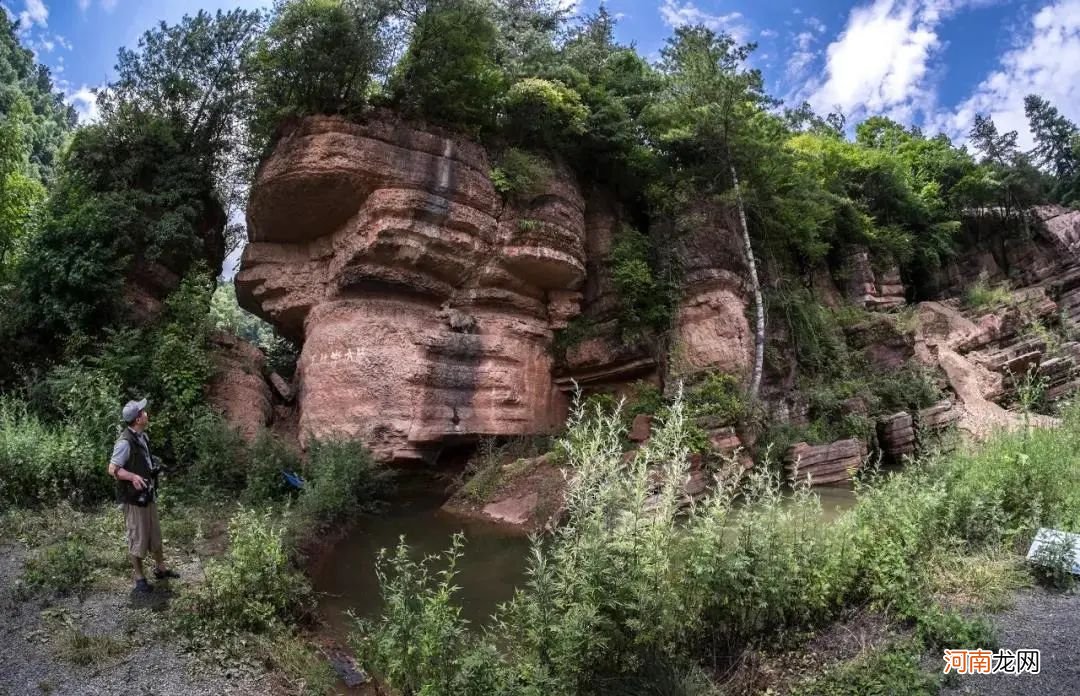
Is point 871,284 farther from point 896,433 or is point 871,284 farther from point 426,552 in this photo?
point 426,552

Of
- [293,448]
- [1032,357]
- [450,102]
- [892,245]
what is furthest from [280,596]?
[892,245]

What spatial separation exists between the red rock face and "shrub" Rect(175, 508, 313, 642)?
633 cm

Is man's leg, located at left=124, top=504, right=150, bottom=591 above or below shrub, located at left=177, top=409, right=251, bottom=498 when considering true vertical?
below

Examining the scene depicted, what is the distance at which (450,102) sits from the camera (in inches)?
554

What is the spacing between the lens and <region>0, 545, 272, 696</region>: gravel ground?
4523 millimetres

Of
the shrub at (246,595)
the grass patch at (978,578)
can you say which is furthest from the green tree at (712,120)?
the shrub at (246,595)

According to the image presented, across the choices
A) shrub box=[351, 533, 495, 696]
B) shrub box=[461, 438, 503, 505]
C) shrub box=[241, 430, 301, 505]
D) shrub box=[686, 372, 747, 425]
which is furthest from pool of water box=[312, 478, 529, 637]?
shrub box=[686, 372, 747, 425]

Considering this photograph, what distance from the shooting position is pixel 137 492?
6.13m

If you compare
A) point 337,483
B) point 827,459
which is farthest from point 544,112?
point 827,459

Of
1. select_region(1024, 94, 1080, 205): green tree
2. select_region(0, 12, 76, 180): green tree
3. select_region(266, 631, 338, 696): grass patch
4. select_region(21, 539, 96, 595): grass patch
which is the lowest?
select_region(266, 631, 338, 696): grass patch

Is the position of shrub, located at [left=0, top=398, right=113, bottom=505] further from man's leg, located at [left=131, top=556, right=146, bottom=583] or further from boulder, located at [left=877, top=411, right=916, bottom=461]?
boulder, located at [left=877, top=411, right=916, bottom=461]

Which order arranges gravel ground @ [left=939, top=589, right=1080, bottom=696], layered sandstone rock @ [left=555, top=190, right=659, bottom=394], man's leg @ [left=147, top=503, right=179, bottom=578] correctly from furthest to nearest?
layered sandstone rock @ [left=555, top=190, right=659, bottom=394]
man's leg @ [left=147, top=503, right=179, bottom=578]
gravel ground @ [left=939, top=589, right=1080, bottom=696]

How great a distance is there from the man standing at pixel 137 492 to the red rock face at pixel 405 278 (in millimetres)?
6028

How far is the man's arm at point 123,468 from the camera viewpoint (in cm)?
601
